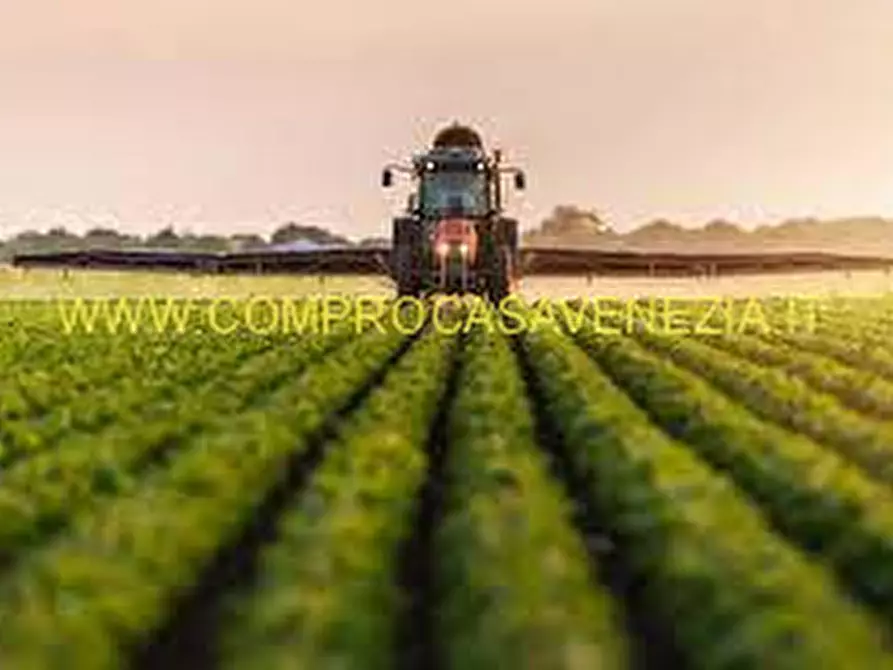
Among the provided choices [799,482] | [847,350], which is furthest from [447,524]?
[847,350]

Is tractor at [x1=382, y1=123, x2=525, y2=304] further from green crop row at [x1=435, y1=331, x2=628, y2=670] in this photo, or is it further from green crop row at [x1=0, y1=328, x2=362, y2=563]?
green crop row at [x1=435, y1=331, x2=628, y2=670]

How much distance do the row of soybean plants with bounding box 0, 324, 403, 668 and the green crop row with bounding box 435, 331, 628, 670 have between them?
1.17 m

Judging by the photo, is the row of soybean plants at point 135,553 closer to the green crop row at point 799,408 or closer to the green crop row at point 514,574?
the green crop row at point 514,574

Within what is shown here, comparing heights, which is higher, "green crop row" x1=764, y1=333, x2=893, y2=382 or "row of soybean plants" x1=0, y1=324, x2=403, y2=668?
"row of soybean plants" x1=0, y1=324, x2=403, y2=668

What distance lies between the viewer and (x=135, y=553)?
840cm

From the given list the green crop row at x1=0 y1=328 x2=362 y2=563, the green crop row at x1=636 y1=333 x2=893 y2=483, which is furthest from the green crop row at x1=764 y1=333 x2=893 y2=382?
the green crop row at x1=0 y1=328 x2=362 y2=563

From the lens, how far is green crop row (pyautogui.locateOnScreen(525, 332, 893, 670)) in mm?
6785

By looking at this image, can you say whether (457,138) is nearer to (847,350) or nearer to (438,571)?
(847,350)

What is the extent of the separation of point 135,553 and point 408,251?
2895 centimetres

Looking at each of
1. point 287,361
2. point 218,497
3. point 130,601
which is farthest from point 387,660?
point 287,361

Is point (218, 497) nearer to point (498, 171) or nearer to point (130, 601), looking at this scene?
point (130, 601)

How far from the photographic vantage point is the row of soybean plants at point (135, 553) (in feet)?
23.1

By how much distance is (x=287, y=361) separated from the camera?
68.4ft

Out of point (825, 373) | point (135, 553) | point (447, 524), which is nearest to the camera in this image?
point (135, 553)
